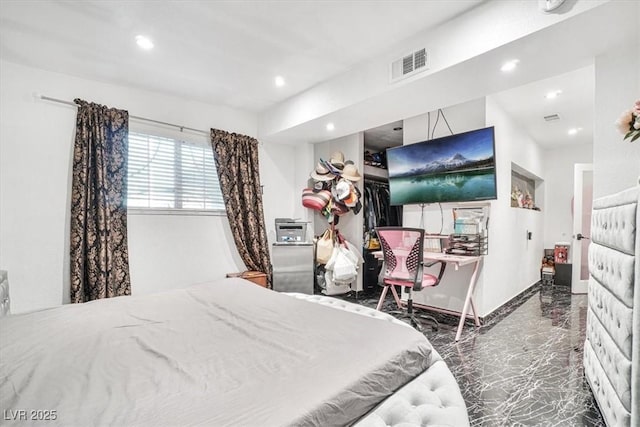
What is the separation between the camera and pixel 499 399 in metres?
1.76

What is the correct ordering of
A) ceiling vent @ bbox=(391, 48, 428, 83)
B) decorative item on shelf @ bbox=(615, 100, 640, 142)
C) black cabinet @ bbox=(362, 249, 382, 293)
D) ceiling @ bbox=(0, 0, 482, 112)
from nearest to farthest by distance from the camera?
decorative item on shelf @ bbox=(615, 100, 640, 142) → ceiling @ bbox=(0, 0, 482, 112) → ceiling vent @ bbox=(391, 48, 428, 83) → black cabinet @ bbox=(362, 249, 382, 293)

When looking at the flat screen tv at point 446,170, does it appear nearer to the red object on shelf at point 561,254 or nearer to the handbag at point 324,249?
the handbag at point 324,249

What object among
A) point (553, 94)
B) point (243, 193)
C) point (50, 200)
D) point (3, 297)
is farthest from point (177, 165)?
point (553, 94)

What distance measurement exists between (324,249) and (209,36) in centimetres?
269

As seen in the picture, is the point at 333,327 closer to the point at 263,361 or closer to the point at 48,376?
the point at 263,361

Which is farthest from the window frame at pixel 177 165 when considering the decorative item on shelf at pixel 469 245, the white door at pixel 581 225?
the white door at pixel 581 225

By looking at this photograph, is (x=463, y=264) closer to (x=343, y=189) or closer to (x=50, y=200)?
(x=343, y=189)

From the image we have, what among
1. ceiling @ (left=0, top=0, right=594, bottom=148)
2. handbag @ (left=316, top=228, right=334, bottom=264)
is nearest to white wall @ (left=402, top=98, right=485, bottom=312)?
ceiling @ (left=0, top=0, right=594, bottom=148)

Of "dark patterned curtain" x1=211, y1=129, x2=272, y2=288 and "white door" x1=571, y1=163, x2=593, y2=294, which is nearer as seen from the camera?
"dark patterned curtain" x1=211, y1=129, x2=272, y2=288

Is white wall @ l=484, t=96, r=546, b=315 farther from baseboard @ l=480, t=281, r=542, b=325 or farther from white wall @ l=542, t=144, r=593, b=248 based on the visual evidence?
white wall @ l=542, t=144, r=593, b=248

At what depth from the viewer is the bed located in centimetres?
78

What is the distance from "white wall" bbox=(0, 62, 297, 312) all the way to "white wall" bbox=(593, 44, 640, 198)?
147 inches

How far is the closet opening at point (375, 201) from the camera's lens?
441 centimetres

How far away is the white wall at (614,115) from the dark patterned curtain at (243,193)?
3.26 m
